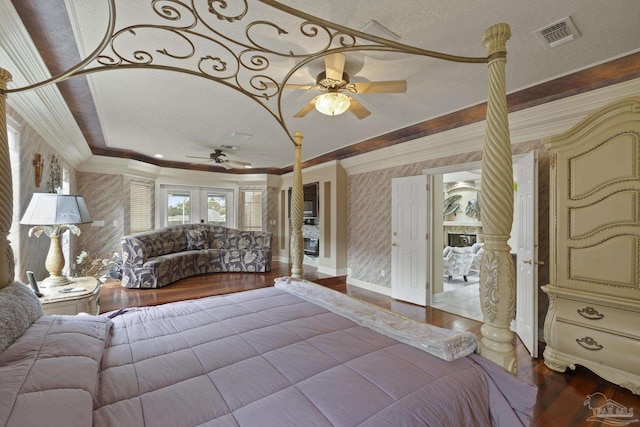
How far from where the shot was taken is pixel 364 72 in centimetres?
231

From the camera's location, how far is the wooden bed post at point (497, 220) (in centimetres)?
115

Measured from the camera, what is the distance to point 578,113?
262 cm

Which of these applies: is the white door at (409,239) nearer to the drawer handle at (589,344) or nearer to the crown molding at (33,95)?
the drawer handle at (589,344)

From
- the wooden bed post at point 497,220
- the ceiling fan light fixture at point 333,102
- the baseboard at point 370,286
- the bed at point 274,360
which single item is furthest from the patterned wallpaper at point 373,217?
the bed at point 274,360

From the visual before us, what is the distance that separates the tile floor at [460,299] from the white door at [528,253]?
0.66 meters

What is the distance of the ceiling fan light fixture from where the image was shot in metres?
2.20

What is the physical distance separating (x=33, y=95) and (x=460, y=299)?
5.64 meters

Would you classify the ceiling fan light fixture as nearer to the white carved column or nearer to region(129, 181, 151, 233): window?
the white carved column

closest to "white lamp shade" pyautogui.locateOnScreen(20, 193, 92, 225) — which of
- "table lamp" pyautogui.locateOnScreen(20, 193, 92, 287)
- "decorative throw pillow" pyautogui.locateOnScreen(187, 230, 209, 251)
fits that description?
"table lamp" pyautogui.locateOnScreen(20, 193, 92, 287)

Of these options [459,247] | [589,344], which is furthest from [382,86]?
[459,247]

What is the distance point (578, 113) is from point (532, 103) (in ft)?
1.30

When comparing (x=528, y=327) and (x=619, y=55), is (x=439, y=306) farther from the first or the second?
(x=619, y=55)

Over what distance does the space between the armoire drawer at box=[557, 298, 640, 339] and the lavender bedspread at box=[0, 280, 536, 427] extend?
5.36ft

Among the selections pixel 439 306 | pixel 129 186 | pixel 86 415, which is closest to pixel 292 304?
pixel 86 415
